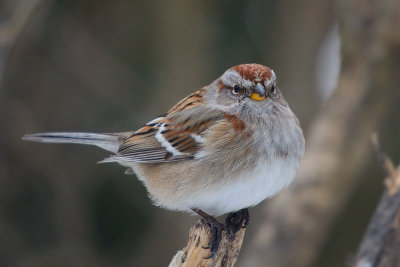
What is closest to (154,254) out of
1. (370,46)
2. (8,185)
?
(8,185)

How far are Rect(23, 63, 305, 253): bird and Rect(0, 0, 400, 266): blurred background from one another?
196 centimetres

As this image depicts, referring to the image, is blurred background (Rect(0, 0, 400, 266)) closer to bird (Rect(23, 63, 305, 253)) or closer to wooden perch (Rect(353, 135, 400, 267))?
wooden perch (Rect(353, 135, 400, 267))

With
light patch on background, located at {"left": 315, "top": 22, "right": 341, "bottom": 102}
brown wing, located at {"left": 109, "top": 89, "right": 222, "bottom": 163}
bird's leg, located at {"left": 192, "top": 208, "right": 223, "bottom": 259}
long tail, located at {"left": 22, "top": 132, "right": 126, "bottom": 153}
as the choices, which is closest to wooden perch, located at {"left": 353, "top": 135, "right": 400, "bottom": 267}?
bird's leg, located at {"left": 192, "top": 208, "right": 223, "bottom": 259}

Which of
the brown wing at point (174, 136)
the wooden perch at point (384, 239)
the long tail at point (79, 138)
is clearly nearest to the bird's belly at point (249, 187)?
the brown wing at point (174, 136)

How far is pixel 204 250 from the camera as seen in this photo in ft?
11.6

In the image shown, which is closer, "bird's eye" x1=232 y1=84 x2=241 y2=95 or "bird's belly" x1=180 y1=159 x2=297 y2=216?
"bird's belly" x1=180 y1=159 x2=297 y2=216

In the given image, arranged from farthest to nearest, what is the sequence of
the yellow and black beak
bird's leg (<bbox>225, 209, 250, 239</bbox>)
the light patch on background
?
the light patch on background, the yellow and black beak, bird's leg (<bbox>225, 209, 250, 239</bbox>)

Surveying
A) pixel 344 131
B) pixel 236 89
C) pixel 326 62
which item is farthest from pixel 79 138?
pixel 326 62

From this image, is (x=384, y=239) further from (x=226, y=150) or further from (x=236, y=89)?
(x=236, y=89)

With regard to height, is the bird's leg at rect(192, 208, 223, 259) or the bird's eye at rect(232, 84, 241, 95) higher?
the bird's eye at rect(232, 84, 241, 95)

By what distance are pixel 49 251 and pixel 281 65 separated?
3.48 m

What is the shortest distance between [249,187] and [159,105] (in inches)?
120

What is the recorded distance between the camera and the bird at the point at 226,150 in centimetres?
358

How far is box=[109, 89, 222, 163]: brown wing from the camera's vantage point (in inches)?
153
